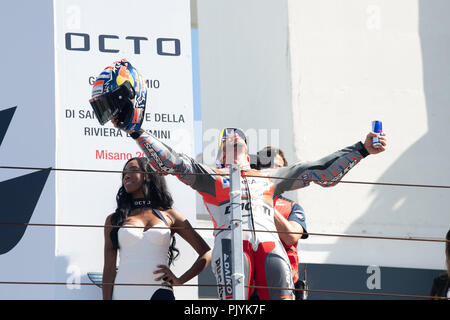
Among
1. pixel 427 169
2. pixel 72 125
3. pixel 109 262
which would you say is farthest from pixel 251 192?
pixel 427 169

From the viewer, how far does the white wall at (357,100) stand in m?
7.90

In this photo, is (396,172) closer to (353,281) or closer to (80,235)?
(353,281)

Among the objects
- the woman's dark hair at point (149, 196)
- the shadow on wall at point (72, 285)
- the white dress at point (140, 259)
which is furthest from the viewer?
the shadow on wall at point (72, 285)

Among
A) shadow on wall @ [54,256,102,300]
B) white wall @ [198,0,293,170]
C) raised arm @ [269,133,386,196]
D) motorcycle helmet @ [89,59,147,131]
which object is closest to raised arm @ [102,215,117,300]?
shadow on wall @ [54,256,102,300]

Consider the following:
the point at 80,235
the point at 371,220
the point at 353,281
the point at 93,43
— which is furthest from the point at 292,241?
the point at 371,220

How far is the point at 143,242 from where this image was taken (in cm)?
466

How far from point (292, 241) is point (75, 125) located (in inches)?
62.2

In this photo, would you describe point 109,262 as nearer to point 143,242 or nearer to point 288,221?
point 143,242

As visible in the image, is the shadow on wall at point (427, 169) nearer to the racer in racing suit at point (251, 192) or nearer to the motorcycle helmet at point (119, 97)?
the racer in racing suit at point (251, 192)

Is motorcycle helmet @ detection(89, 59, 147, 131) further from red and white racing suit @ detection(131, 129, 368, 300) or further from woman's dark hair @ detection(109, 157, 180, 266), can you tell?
woman's dark hair @ detection(109, 157, 180, 266)

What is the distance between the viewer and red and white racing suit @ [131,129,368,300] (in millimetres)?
4305

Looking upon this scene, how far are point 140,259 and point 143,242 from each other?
9 centimetres

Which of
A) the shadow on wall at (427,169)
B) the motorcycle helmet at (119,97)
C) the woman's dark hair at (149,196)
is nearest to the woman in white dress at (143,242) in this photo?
the woman's dark hair at (149,196)

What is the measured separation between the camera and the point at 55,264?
17.2 ft
